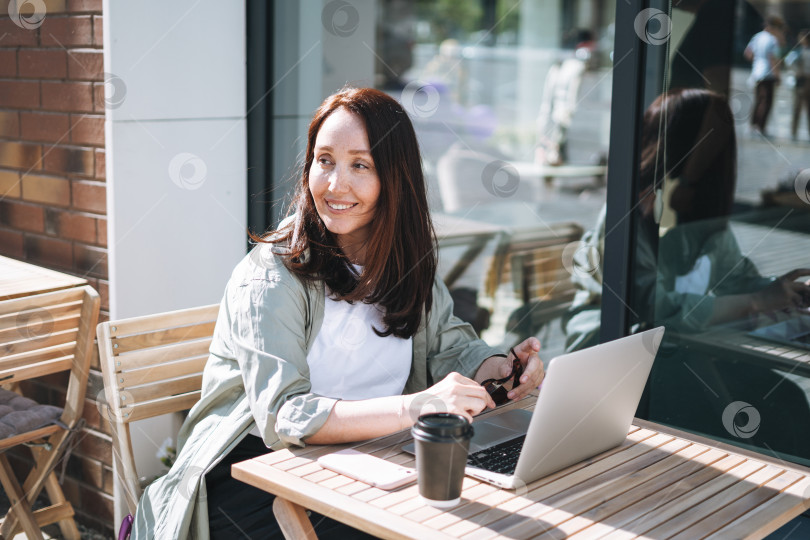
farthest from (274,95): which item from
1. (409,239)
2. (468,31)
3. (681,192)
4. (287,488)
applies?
(468,31)

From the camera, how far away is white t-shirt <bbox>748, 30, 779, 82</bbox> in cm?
306

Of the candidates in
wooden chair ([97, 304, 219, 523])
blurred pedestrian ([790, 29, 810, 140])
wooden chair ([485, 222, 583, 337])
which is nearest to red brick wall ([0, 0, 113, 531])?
wooden chair ([97, 304, 219, 523])

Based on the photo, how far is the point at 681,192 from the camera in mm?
2645

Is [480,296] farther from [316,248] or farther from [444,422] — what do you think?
[444,422]

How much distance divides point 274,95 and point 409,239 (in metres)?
1.31

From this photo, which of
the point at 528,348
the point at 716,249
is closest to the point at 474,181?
the point at 716,249

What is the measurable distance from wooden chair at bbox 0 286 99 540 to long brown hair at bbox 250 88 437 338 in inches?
32.5

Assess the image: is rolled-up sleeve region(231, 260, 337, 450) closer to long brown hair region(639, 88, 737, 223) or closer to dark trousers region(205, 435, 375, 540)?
dark trousers region(205, 435, 375, 540)

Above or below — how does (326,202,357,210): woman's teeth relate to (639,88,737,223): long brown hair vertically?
below

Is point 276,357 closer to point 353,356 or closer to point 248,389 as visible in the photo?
point 248,389

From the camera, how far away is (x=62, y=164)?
300 centimetres

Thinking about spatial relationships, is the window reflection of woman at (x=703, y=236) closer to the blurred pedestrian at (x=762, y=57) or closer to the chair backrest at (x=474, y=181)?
the blurred pedestrian at (x=762, y=57)

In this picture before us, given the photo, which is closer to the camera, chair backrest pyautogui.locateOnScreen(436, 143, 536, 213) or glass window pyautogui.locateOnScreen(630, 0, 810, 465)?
glass window pyautogui.locateOnScreen(630, 0, 810, 465)

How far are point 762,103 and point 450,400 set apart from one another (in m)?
2.37
